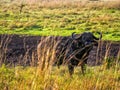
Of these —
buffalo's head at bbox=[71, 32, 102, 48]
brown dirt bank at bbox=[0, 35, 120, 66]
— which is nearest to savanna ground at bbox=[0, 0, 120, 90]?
brown dirt bank at bbox=[0, 35, 120, 66]

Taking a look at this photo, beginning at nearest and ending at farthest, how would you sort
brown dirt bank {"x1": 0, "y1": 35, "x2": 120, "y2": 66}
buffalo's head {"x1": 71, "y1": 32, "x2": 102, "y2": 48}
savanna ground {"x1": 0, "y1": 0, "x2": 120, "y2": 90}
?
savanna ground {"x1": 0, "y1": 0, "x2": 120, "y2": 90} → buffalo's head {"x1": 71, "y1": 32, "x2": 102, "y2": 48} → brown dirt bank {"x1": 0, "y1": 35, "x2": 120, "y2": 66}

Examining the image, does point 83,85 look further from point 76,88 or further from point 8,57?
point 8,57

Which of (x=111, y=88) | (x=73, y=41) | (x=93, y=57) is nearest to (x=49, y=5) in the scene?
(x=93, y=57)

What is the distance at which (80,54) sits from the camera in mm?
11344

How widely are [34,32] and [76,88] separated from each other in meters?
17.7

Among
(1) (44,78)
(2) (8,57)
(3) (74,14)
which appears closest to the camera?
(1) (44,78)

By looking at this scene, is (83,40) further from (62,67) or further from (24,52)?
(24,52)

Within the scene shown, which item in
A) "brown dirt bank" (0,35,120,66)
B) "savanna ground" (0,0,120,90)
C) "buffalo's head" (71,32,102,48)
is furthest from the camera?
"brown dirt bank" (0,35,120,66)

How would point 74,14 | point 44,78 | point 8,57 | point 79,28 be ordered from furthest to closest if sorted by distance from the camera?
point 74,14, point 79,28, point 8,57, point 44,78

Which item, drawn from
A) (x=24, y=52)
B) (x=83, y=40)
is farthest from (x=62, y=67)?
(x=24, y=52)

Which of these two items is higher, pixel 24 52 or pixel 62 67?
pixel 62 67

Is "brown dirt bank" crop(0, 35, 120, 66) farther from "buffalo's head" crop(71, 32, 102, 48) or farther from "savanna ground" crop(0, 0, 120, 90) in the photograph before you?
"buffalo's head" crop(71, 32, 102, 48)

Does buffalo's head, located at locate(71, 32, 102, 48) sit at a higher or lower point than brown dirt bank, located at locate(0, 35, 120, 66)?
higher

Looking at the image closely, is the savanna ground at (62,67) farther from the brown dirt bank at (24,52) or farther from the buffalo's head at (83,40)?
the buffalo's head at (83,40)
